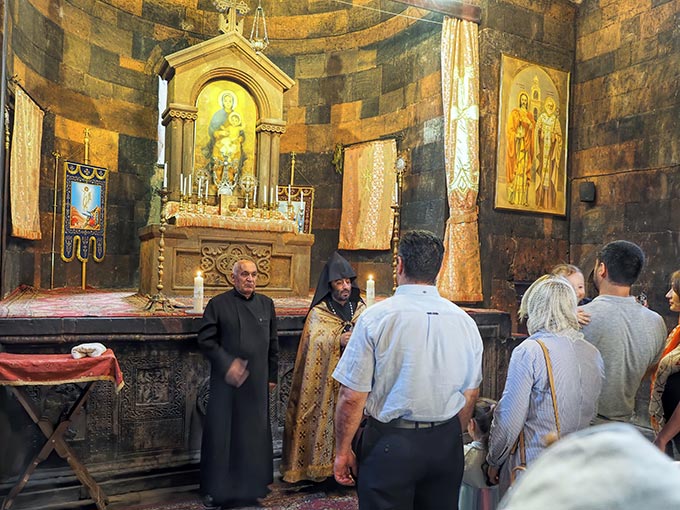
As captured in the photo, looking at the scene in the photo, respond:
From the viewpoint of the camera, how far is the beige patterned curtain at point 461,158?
7672 millimetres

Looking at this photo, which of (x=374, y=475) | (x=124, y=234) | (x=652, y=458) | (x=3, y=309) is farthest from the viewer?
(x=124, y=234)

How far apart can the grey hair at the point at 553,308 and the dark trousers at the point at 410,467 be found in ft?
2.02

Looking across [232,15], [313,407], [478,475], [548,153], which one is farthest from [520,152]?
[478,475]

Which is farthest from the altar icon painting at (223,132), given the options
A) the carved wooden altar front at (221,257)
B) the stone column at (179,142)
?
the carved wooden altar front at (221,257)

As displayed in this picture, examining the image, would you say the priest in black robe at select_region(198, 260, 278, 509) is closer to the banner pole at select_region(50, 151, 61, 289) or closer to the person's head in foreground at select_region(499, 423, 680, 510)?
the person's head in foreground at select_region(499, 423, 680, 510)

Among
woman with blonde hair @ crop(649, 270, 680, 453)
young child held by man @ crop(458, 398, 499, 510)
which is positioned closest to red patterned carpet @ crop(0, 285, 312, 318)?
young child held by man @ crop(458, 398, 499, 510)

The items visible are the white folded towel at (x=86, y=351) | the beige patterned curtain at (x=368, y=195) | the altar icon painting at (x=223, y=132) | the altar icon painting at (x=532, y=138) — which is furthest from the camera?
the beige patterned curtain at (x=368, y=195)

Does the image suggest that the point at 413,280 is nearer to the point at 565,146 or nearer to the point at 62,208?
the point at 565,146

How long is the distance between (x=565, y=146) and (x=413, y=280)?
23.2 feet

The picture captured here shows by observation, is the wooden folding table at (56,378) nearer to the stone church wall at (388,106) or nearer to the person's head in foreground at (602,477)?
the stone church wall at (388,106)

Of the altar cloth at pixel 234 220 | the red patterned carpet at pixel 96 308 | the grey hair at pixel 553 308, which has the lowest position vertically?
the red patterned carpet at pixel 96 308

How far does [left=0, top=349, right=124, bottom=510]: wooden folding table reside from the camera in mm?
3799

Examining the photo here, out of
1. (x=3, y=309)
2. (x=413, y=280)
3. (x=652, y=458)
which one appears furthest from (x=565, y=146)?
(x=652, y=458)

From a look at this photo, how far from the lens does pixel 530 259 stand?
8.33 metres
